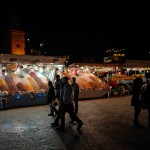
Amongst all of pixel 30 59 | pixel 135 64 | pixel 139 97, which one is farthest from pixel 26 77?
pixel 135 64

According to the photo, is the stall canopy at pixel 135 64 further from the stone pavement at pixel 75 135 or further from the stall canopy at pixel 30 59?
the stone pavement at pixel 75 135

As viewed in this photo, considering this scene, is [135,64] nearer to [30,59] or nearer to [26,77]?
[26,77]

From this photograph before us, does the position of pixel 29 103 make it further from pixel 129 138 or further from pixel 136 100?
pixel 129 138

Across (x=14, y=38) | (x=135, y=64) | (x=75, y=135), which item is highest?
(x=14, y=38)

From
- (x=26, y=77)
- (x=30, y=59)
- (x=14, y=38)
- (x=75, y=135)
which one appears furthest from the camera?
(x=14, y=38)

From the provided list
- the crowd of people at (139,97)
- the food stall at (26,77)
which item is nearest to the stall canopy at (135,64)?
the food stall at (26,77)

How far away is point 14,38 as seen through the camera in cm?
4588

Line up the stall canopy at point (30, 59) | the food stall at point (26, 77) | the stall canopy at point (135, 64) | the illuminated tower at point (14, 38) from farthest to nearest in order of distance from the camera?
the illuminated tower at point (14, 38), the stall canopy at point (135, 64), the food stall at point (26, 77), the stall canopy at point (30, 59)

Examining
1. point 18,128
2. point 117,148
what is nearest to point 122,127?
point 117,148

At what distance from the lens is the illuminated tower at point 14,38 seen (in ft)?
149

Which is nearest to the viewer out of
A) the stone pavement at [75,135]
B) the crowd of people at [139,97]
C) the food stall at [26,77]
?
the stone pavement at [75,135]

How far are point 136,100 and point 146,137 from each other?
6.23 ft

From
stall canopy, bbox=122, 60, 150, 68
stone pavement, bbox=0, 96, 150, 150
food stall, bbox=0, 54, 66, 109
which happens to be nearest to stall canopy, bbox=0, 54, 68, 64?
food stall, bbox=0, 54, 66, 109

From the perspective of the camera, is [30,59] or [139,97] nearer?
[139,97]
